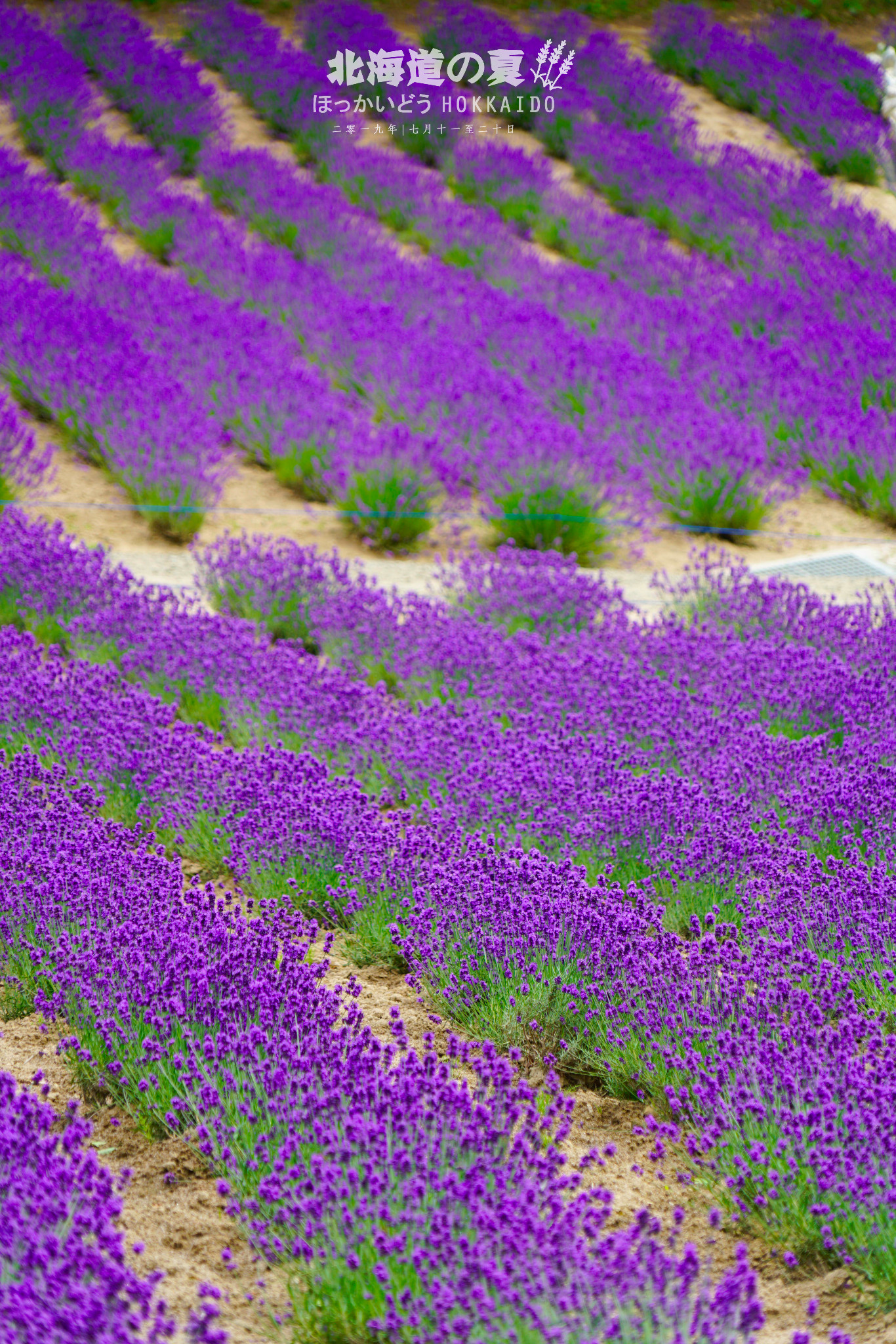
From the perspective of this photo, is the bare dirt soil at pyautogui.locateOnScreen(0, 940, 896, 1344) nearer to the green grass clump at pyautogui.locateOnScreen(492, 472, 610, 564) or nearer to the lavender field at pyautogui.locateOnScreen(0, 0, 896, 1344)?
the lavender field at pyautogui.locateOnScreen(0, 0, 896, 1344)

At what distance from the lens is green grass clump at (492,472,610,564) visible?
5504 millimetres

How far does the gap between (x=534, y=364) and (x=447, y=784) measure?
15.0 feet

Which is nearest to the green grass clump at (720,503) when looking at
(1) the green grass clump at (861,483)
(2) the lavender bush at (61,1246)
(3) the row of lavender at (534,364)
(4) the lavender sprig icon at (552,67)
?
(3) the row of lavender at (534,364)

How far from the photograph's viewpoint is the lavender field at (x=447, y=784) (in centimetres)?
168

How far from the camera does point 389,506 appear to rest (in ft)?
18.6

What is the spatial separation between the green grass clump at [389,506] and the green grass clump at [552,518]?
1.28 feet

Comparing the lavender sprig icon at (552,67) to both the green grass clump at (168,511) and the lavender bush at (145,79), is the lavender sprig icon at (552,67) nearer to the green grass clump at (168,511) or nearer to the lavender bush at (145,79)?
the lavender bush at (145,79)

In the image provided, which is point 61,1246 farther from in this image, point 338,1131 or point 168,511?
point 168,511

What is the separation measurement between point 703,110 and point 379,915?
11916mm

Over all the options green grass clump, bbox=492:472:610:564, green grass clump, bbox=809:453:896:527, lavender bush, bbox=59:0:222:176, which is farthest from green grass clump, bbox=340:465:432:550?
lavender bush, bbox=59:0:222:176

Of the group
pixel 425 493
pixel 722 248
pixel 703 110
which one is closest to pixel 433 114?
pixel 703 110

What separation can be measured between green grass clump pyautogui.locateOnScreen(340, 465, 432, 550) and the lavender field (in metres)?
0.03

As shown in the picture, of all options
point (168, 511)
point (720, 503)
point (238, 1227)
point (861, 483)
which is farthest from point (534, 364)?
point (238, 1227)

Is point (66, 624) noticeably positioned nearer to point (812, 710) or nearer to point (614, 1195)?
point (812, 710)
